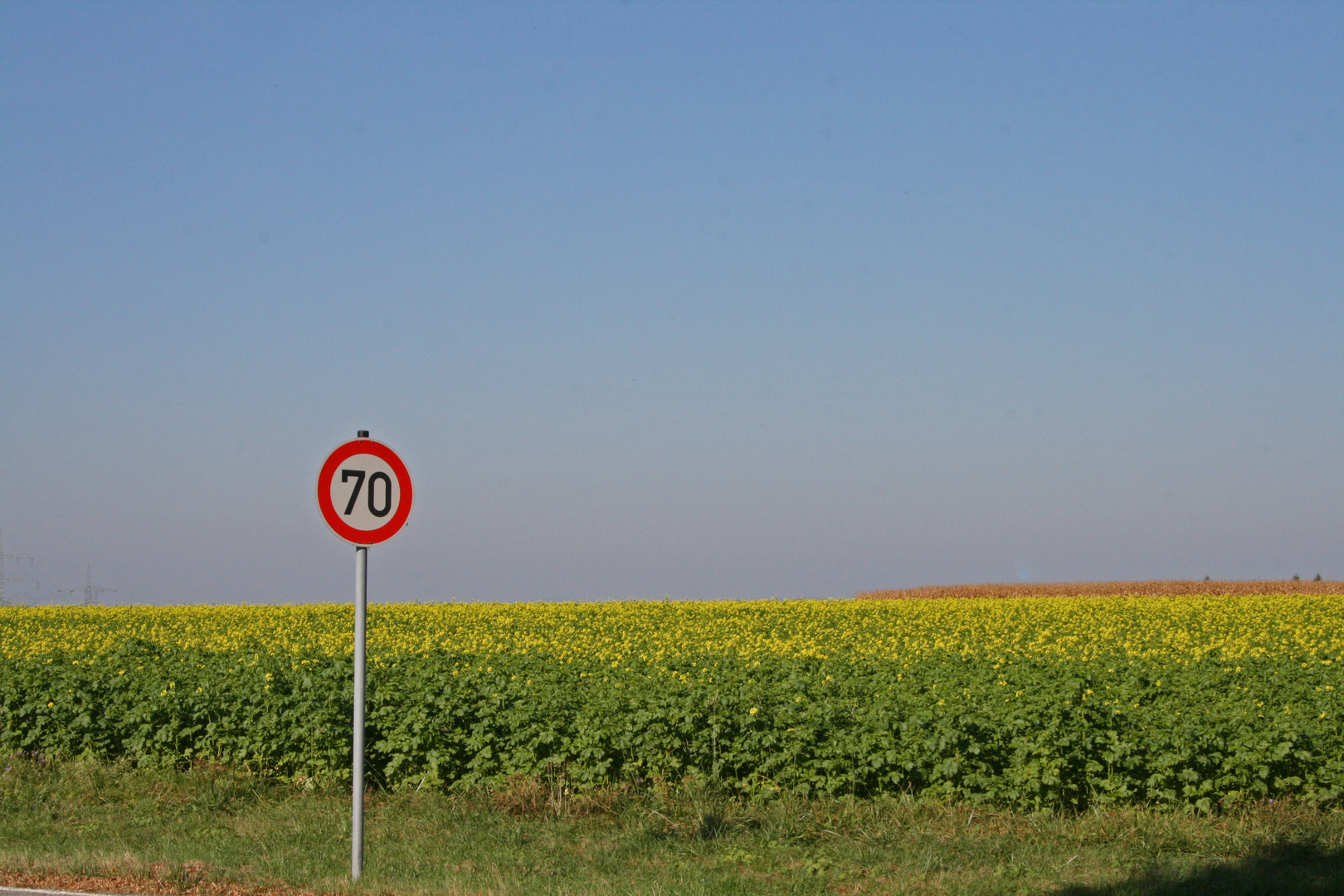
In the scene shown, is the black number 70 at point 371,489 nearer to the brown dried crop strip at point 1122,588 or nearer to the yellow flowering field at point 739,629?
→ the yellow flowering field at point 739,629

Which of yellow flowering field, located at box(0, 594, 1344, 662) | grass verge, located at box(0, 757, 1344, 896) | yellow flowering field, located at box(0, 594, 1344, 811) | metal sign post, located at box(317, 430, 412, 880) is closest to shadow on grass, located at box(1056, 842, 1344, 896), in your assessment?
grass verge, located at box(0, 757, 1344, 896)

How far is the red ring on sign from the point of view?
26.0 ft

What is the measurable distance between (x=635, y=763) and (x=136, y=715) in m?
5.82

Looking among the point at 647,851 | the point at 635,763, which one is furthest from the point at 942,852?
the point at 635,763

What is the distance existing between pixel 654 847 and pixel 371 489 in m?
3.48

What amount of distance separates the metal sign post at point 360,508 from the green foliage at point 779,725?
2.49 m

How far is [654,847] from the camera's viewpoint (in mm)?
8703

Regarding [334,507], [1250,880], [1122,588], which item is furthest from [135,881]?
[1122,588]

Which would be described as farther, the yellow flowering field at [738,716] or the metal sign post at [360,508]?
the yellow flowering field at [738,716]

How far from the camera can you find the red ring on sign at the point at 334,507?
793 centimetres

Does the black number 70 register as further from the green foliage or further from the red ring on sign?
the green foliage

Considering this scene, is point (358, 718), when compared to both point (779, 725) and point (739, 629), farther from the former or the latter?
point (739, 629)

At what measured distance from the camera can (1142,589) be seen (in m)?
45.7

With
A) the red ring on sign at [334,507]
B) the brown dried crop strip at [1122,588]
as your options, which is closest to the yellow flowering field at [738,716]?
the red ring on sign at [334,507]
